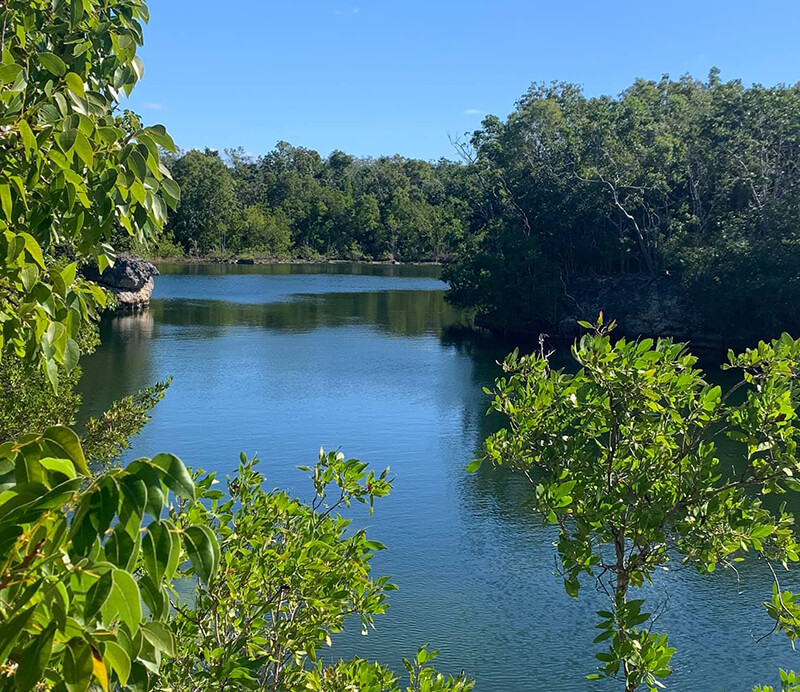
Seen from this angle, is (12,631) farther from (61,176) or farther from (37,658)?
(61,176)

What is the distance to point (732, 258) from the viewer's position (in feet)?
105

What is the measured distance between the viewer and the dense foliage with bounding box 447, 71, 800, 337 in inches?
1264

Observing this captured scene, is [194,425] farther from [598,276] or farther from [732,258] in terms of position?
[598,276]

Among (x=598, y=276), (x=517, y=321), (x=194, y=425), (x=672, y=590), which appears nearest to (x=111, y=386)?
(x=194, y=425)

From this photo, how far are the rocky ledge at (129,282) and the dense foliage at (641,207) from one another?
17.0 metres

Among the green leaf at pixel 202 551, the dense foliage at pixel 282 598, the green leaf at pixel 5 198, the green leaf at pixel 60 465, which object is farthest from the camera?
the dense foliage at pixel 282 598

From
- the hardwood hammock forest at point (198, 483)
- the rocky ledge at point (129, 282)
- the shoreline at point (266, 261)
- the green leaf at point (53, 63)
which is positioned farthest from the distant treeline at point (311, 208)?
the green leaf at point (53, 63)

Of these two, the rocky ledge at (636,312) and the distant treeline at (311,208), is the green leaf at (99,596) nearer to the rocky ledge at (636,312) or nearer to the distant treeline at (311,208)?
the rocky ledge at (636,312)

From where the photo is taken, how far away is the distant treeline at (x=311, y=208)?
3369 inches

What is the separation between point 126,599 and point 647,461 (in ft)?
12.4

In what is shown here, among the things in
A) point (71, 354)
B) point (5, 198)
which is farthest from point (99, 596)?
point (5, 198)

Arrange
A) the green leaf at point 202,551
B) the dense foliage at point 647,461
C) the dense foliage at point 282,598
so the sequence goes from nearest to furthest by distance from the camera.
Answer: the green leaf at point 202,551 < the dense foliage at point 282,598 < the dense foliage at point 647,461

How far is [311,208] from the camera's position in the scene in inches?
3713

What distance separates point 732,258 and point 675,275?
4214 millimetres
